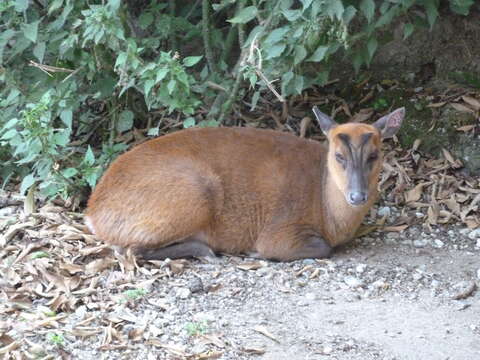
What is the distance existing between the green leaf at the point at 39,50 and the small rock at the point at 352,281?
9.51ft

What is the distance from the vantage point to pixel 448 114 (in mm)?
7918

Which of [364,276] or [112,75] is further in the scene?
[112,75]

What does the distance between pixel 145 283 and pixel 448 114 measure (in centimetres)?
341

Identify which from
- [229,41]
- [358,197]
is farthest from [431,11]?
[229,41]

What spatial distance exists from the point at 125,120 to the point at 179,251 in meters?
1.60

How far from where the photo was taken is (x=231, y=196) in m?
6.80

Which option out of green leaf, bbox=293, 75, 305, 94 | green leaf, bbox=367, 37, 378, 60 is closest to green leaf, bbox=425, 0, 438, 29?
green leaf, bbox=367, 37, 378, 60

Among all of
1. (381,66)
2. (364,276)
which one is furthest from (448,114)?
(364,276)

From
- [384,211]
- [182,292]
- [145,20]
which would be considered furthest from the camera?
[384,211]

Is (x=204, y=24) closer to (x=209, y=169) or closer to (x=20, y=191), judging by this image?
(x=209, y=169)

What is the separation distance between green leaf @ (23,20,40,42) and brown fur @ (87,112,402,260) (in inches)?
44.5

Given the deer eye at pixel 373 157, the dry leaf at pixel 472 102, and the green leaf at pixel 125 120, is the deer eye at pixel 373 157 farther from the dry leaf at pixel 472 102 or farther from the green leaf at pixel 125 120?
the green leaf at pixel 125 120

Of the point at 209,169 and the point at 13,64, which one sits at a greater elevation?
the point at 13,64

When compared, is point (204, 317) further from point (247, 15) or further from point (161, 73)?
point (247, 15)
